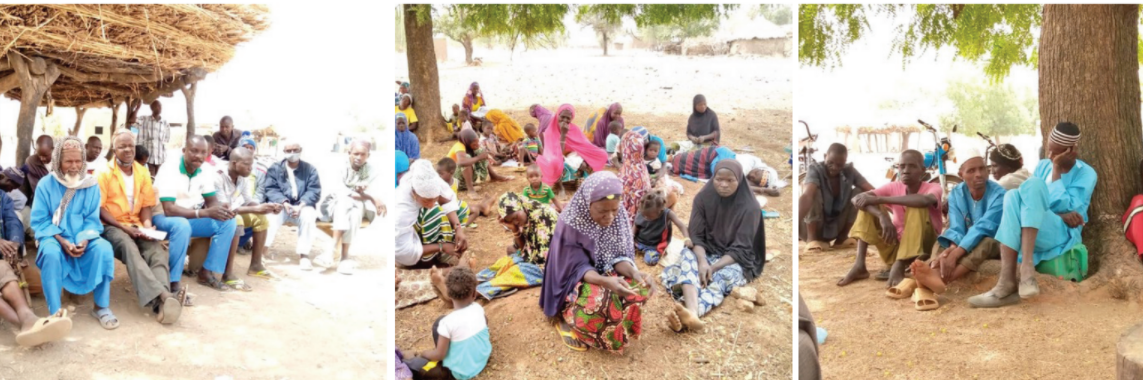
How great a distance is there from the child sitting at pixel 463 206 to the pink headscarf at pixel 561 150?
47cm

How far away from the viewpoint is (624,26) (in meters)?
5.36

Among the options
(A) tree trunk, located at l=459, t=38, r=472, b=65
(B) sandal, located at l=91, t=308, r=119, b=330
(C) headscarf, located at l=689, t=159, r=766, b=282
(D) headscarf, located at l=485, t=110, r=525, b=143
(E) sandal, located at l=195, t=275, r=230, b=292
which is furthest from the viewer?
(D) headscarf, located at l=485, t=110, r=525, b=143

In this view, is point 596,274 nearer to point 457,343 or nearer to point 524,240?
point 457,343

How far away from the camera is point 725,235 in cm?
429

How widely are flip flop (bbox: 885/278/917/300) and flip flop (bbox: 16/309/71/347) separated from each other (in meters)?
4.60

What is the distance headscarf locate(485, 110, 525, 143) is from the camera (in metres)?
5.33

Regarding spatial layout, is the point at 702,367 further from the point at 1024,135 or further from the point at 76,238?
the point at 1024,135

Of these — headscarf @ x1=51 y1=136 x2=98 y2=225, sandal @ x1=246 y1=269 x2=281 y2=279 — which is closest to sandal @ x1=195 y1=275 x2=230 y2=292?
sandal @ x1=246 y1=269 x2=281 y2=279

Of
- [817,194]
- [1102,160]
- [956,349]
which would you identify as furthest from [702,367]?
[1102,160]

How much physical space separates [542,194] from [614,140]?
84cm

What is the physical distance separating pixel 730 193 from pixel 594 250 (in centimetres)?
108

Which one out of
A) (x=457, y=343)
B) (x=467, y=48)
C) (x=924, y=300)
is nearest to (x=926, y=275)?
(x=924, y=300)

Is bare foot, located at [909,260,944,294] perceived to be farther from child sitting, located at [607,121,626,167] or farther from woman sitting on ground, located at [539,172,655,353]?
child sitting, located at [607,121,626,167]

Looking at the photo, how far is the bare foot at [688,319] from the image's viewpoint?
3775 mm
